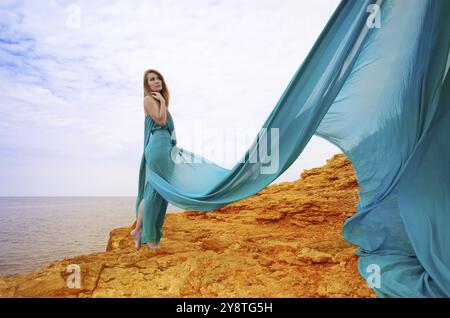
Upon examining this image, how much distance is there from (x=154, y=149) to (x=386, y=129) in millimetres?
2374

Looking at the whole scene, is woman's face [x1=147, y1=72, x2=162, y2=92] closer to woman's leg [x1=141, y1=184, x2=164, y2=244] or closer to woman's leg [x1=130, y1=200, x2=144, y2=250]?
woman's leg [x1=141, y1=184, x2=164, y2=244]

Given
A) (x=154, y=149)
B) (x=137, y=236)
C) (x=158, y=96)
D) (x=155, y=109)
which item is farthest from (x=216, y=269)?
(x=158, y=96)

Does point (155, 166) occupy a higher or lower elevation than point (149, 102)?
lower

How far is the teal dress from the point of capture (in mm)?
3205

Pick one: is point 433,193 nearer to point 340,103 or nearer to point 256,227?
point 340,103

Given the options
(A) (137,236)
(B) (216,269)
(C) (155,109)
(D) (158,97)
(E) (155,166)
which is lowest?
(B) (216,269)

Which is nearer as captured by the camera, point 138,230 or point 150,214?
point 150,214

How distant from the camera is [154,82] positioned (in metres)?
3.20

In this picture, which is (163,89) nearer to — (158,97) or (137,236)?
(158,97)

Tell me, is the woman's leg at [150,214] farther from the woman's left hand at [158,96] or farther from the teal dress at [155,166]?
the woman's left hand at [158,96]

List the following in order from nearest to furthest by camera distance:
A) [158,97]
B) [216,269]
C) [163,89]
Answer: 1. [216,269]
2. [158,97]
3. [163,89]
